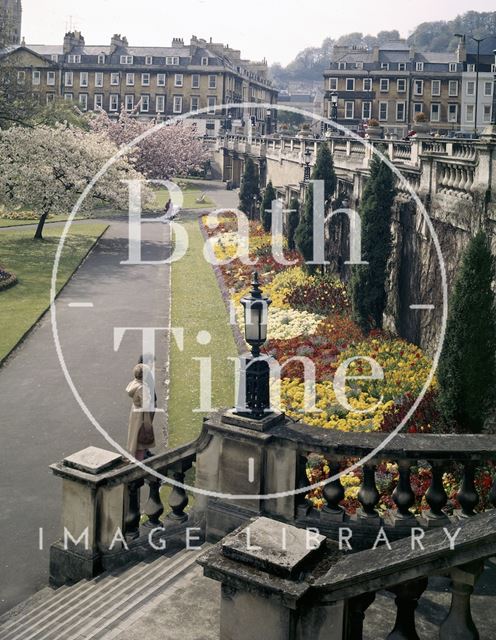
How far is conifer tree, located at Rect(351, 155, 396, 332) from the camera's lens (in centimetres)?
2142

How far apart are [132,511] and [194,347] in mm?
13144

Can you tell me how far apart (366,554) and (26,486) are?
8.37 meters

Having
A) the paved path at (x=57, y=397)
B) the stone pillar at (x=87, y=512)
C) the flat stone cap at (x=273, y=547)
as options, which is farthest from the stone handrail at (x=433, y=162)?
the flat stone cap at (x=273, y=547)

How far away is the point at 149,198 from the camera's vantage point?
4725cm

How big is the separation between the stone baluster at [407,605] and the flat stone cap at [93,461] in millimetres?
4076

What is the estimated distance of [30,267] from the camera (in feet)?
108

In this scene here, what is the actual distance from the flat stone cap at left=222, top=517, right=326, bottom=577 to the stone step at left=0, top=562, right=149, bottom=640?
3.11 meters

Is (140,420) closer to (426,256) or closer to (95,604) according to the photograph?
(95,604)

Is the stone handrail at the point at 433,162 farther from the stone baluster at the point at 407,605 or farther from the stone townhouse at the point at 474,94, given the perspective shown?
the stone townhouse at the point at 474,94

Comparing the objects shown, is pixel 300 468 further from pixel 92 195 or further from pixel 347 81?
pixel 347 81

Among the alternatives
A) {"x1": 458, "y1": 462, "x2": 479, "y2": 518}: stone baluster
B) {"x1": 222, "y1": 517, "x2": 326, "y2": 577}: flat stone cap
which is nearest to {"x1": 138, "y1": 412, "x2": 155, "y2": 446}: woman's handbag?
{"x1": 458, "y1": 462, "x2": 479, "y2": 518}: stone baluster

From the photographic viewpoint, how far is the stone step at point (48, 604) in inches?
305

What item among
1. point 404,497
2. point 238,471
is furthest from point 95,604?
point 404,497

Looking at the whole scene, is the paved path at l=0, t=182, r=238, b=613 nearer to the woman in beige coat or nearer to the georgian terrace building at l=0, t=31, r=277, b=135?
the woman in beige coat
